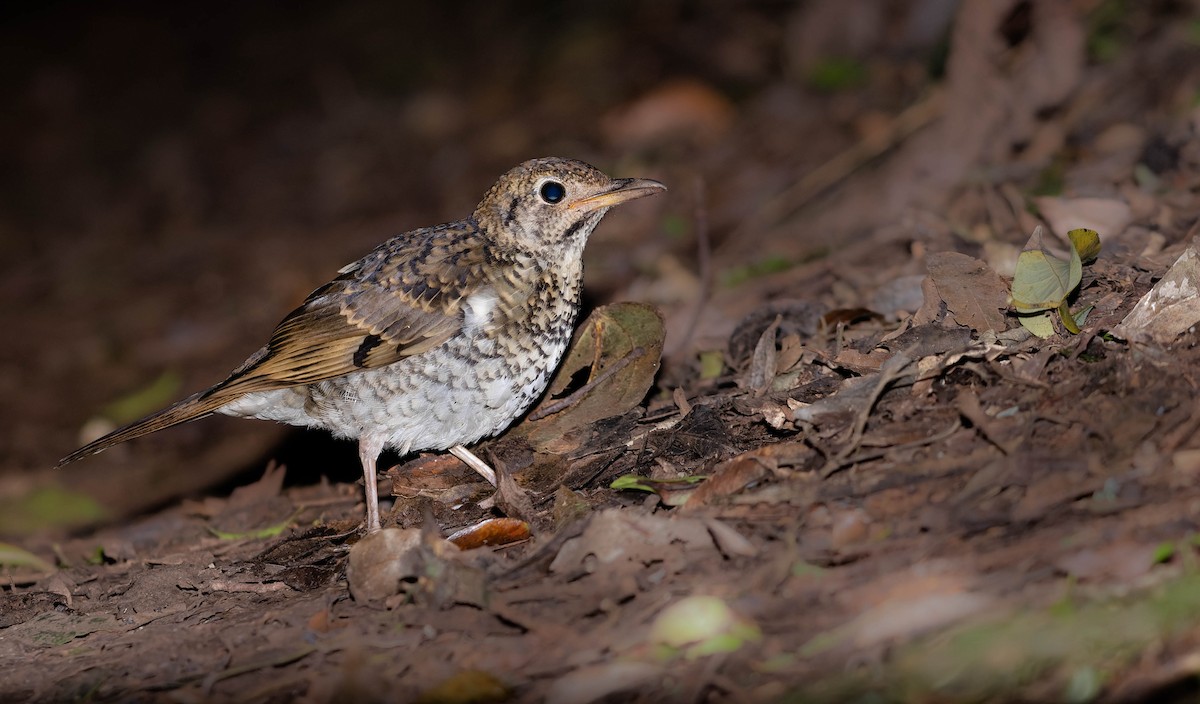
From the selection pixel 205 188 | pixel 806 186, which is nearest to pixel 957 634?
pixel 806 186

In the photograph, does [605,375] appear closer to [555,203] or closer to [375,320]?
[555,203]

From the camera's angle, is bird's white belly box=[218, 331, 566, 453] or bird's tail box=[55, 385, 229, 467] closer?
bird's white belly box=[218, 331, 566, 453]

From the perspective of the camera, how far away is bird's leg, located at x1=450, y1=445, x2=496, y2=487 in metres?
5.03

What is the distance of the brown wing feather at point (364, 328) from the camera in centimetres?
499

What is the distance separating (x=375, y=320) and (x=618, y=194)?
4.15 ft

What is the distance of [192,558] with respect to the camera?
4926 millimetres

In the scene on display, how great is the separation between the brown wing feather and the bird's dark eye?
389mm

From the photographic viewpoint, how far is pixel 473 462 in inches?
202

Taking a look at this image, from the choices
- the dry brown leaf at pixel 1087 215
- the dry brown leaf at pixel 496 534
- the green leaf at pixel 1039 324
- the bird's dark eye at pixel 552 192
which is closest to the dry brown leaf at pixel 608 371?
the bird's dark eye at pixel 552 192

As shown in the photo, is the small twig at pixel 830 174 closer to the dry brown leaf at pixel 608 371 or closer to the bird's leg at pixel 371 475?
the dry brown leaf at pixel 608 371

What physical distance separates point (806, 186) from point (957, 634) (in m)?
5.61

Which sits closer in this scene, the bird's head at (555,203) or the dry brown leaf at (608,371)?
the dry brown leaf at (608,371)

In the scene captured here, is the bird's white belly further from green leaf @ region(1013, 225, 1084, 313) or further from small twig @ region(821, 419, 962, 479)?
green leaf @ region(1013, 225, 1084, 313)

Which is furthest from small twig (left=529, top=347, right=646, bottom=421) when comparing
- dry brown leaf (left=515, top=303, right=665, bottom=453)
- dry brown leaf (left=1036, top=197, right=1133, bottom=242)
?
dry brown leaf (left=1036, top=197, right=1133, bottom=242)
